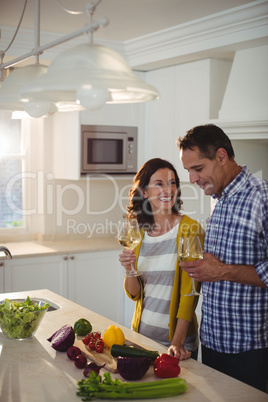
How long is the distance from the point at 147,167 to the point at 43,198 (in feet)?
7.63

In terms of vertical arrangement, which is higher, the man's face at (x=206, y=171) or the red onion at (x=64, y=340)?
the man's face at (x=206, y=171)

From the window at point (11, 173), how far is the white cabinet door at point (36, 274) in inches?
29.3

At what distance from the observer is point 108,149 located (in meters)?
4.48

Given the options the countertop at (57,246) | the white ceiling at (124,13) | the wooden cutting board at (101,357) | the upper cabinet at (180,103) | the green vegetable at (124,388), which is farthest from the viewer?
the countertop at (57,246)

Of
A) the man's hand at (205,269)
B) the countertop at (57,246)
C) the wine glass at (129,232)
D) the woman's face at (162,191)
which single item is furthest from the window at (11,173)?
the man's hand at (205,269)

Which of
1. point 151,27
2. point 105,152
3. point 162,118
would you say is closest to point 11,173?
point 105,152

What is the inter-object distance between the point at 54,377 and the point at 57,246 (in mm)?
2718

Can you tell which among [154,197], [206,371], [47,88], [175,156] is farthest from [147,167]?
[175,156]

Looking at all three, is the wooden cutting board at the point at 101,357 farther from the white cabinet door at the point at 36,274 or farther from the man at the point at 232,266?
the white cabinet door at the point at 36,274

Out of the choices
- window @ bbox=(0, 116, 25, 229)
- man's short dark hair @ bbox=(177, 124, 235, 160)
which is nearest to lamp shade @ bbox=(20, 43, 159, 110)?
man's short dark hair @ bbox=(177, 124, 235, 160)

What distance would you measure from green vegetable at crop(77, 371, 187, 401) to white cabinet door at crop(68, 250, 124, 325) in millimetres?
2674

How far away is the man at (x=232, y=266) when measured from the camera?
2.07 metres

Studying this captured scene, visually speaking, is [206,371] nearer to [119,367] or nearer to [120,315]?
[119,367]

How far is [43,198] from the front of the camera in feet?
15.6
